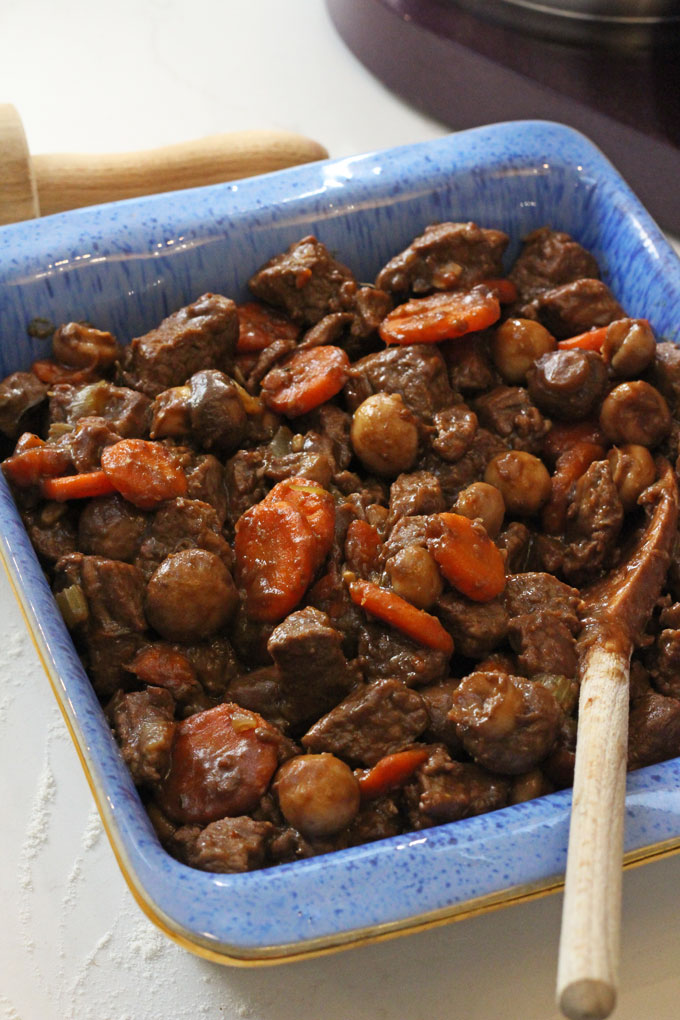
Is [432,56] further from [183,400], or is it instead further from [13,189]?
[183,400]

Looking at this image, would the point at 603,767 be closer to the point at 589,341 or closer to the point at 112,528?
the point at 112,528

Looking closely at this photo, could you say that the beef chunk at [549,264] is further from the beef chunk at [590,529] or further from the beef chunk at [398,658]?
the beef chunk at [398,658]

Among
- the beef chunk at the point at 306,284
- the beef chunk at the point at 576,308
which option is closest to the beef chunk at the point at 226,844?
the beef chunk at the point at 306,284

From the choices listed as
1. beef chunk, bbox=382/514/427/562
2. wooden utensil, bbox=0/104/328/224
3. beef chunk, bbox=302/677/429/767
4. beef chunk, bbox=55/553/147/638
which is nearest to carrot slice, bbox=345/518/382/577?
beef chunk, bbox=382/514/427/562

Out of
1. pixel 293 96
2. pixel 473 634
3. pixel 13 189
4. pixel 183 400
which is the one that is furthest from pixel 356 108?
pixel 473 634

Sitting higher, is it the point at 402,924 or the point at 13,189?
the point at 13,189

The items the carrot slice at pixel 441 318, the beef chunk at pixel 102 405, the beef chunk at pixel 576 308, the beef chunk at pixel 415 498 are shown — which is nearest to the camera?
the beef chunk at pixel 415 498
